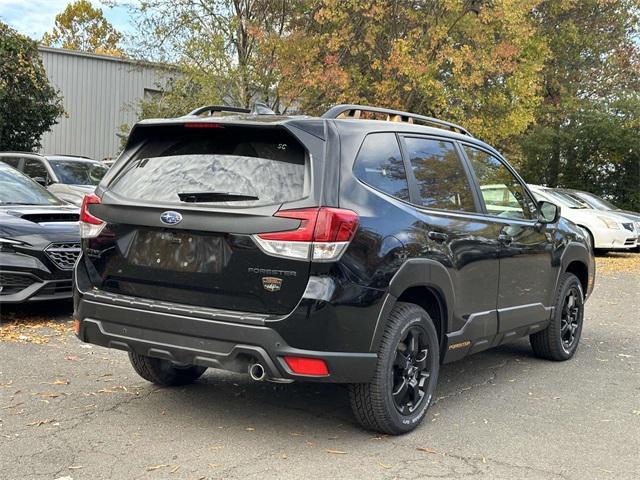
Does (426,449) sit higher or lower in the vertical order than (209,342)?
lower

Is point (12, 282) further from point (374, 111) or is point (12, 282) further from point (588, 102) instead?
point (588, 102)

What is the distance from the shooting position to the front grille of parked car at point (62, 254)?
6.90m

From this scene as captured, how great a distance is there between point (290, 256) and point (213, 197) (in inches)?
23.7

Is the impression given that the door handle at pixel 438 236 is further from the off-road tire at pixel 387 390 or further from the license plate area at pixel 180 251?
the license plate area at pixel 180 251

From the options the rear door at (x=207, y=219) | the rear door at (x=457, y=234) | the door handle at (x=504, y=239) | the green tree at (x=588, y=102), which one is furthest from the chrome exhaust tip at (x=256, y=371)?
the green tree at (x=588, y=102)

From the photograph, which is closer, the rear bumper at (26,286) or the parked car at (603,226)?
the rear bumper at (26,286)

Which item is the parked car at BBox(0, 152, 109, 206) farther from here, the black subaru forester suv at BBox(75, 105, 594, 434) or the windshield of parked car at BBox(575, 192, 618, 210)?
the windshield of parked car at BBox(575, 192, 618, 210)

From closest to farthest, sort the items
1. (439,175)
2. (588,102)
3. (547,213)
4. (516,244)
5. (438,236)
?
(438,236) < (439,175) < (516,244) < (547,213) < (588,102)

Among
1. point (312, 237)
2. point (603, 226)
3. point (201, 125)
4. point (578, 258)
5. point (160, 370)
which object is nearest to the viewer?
point (312, 237)

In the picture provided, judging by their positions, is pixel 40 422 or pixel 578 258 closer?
pixel 40 422

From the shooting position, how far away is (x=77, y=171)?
12805mm

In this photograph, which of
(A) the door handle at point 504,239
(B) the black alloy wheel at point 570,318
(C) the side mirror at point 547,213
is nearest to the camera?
(A) the door handle at point 504,239

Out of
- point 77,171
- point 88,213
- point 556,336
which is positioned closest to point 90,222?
point 88,213

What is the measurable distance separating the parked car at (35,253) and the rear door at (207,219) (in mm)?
2696
